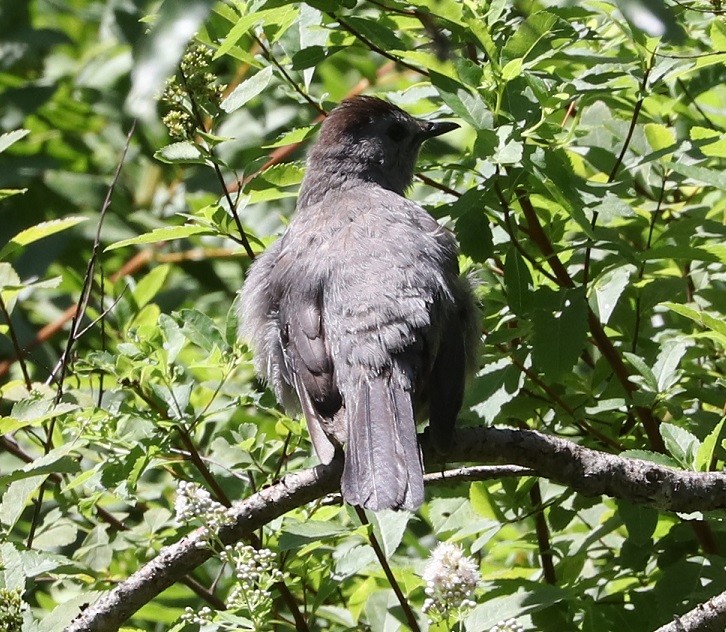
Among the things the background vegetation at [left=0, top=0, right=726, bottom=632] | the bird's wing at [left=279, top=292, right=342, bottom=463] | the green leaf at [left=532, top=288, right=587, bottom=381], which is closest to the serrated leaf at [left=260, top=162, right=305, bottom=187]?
the background vegetation at [left=0, top=0, right=726, bottom=632]

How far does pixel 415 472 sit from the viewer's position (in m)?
2.83

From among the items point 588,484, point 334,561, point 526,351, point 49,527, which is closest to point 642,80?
point 526,351

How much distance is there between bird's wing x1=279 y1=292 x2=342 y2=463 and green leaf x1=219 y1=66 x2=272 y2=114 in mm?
717

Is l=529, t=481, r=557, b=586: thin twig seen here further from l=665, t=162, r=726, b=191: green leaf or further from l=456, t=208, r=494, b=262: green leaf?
l=665, t=162, r=726, b=191: green leaf

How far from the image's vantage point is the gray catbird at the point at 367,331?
2953 millimetres

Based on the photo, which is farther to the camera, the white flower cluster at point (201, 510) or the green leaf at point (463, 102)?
the green leaf at point (463, 102)

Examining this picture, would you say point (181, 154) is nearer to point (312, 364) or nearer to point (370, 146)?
point (312, 364)

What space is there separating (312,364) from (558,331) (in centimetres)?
79

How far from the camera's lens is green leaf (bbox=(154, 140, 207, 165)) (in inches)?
122

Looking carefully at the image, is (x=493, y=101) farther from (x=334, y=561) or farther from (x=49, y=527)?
(x=49, y=527)

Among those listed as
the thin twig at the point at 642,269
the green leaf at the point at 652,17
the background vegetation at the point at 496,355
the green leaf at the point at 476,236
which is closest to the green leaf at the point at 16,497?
the background vegetation at the point at 496,355

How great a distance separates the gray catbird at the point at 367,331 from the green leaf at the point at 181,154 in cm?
62

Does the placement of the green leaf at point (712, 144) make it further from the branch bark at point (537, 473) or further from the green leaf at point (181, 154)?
the green leaf at point (181, 154)

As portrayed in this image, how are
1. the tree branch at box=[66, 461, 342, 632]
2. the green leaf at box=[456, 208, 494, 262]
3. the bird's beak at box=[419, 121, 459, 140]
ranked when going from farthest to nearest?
the bird's beak at box=[419, 121, 459, 140], the green leaf at box=[456, 208, 494, 262], the tree branch at box=[66, 461, 342, 632]
